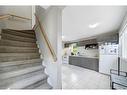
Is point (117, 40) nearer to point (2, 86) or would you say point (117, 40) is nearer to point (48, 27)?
point (48, 27)

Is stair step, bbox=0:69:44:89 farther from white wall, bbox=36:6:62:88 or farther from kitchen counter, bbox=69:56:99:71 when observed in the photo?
kitchen counter, bbox=69:56:99:71

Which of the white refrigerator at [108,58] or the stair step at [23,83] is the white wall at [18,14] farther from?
the white refrigerator at [108,58]

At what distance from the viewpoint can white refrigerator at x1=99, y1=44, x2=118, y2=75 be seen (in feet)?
15.5

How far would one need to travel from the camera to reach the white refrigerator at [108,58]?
4.72 meters

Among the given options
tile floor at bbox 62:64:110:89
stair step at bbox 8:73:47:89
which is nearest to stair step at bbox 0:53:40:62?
stair step at bbox 8:73:47:89

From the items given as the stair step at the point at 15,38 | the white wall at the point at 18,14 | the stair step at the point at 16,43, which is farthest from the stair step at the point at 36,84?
the white wall at the point at 18,14

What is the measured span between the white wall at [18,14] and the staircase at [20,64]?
108cm

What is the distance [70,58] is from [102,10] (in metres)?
5.77

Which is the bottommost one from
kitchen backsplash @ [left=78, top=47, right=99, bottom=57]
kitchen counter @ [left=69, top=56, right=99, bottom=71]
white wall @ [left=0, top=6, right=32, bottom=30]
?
kitchen counter @ [left=69, top=56, right=99, bottom=71]

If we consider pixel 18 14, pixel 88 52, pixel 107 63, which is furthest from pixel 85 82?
pixel 88 52

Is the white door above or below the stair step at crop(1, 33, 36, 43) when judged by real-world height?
below

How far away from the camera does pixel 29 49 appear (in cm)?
295

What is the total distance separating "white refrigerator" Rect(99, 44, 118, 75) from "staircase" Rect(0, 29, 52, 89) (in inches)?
128
